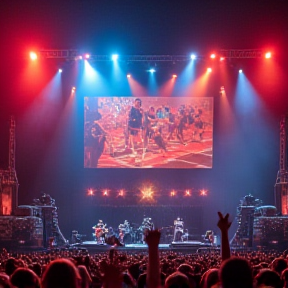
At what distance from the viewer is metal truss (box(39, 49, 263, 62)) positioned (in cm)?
2678

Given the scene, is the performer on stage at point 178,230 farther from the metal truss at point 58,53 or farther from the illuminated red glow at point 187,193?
the metal truss at point 58,53

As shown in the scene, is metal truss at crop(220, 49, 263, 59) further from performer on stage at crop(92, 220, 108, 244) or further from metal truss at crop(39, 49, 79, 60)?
performer on stage at crop(92, 220, 108, 244)

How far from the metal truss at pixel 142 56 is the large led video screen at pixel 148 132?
2091 mm

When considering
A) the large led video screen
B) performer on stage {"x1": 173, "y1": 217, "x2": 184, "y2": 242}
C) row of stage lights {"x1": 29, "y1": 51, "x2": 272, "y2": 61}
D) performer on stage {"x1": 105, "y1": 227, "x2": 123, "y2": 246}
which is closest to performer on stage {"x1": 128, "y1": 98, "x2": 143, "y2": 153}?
the large led video screen

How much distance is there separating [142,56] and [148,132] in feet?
12.4

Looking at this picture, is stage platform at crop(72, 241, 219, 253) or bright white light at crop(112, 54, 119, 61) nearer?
stage platform at crop(72, 241, 219, 253)

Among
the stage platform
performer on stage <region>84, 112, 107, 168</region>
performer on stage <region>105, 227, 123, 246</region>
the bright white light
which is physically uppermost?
the bright white light

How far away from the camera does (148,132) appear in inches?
1146

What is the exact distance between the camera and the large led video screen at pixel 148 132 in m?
28.8

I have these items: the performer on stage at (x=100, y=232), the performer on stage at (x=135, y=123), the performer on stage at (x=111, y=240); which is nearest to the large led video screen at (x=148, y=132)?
the performer on stage at (x=135, y=123)

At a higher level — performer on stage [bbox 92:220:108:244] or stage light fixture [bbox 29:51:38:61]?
stage light fixture [bbox 29:51:38:61]

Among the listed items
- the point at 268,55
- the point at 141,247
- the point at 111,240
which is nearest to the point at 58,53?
the point at 111,240

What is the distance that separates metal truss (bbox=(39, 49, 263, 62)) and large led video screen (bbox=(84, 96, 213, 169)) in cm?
209

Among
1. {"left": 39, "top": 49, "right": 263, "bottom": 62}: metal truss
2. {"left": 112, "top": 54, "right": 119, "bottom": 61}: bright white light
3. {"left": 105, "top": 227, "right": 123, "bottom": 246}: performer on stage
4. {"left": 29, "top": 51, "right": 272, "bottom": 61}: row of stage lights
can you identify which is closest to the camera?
{"left": 105, "top": 227, "right": 123, "bottom": 246}: performer on stage
